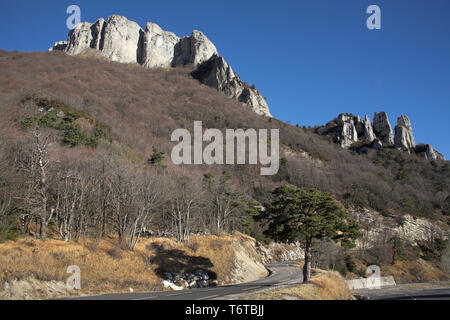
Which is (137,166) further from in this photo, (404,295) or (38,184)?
(404,295)

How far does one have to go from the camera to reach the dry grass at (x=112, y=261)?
56.3ft

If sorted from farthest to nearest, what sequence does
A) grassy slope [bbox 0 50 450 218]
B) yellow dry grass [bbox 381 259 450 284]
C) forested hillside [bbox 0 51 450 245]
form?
grassy slope [bbox 0 50 450 218]
yellow dry grass [bbox 381 259 450 284]
forested hillside [bbox 0 51 450 245]

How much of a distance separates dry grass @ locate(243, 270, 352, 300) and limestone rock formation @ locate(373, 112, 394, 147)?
6082 inches

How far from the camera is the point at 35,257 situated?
59.8ft

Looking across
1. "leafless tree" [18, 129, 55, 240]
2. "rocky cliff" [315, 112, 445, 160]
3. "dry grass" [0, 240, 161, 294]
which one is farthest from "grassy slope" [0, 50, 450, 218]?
"dry grass" [0, 240, 161, 294]

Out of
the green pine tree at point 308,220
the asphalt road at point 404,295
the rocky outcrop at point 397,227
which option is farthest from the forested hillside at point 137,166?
the asphalt road at point 404,295

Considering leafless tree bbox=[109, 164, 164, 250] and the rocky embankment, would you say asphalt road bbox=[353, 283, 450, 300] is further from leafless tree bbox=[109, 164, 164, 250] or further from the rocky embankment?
leafless tree bbox=[109, 164, 164, 250]

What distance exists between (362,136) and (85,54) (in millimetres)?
162344

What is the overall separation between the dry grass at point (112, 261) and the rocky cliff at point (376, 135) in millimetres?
135562

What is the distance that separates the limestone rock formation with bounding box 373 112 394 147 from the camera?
154 m

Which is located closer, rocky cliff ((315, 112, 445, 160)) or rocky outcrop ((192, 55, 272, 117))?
rocky cliff ((315, 112, 445, 160))

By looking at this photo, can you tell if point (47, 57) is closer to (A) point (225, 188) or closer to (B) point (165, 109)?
(B) point (165, 109)

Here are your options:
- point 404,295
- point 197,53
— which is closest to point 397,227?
point 404,295

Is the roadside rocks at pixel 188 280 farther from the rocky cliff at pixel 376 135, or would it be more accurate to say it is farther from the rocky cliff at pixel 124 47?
the rocky cliff at pixel 124 47
